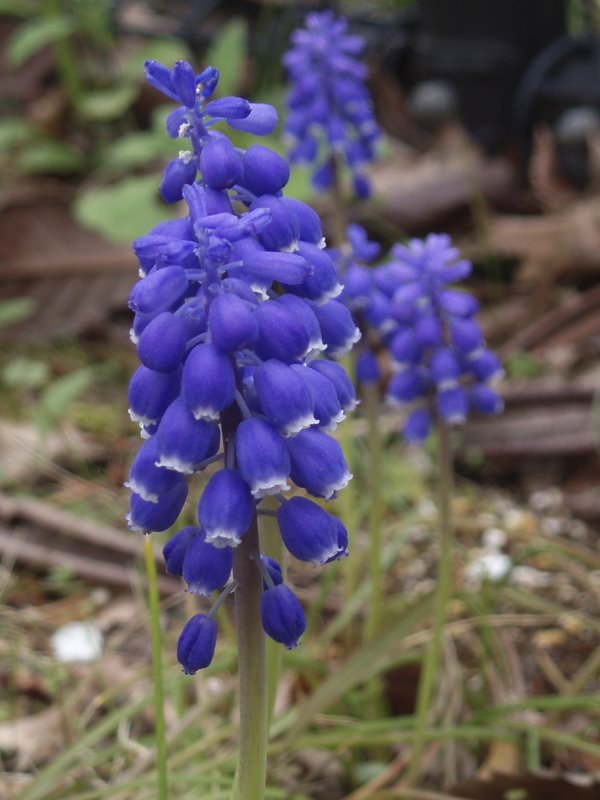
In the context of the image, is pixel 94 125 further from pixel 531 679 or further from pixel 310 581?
pixel 531 679

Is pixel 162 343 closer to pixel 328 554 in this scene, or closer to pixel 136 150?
pixel 328 554

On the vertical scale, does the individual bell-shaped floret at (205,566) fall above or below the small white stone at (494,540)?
below

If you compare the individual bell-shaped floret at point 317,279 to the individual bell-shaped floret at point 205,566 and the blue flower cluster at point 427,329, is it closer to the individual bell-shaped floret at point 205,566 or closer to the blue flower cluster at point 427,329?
the individual bell-shaped floret at point 205,566

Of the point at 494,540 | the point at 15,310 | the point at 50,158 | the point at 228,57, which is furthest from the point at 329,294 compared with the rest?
the point at 50,158

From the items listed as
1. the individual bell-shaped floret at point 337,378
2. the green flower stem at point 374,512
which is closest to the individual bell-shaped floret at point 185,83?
the individual bell-shaped floret at point 337,378

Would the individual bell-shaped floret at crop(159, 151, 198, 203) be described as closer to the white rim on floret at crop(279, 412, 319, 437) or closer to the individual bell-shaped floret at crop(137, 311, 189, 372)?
the individual bell-shaped floret at crop(137, 311, 189, 372)

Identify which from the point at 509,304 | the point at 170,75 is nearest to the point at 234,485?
the point at 170,75

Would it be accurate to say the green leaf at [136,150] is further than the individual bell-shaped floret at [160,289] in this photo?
Yes
